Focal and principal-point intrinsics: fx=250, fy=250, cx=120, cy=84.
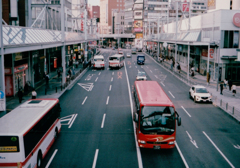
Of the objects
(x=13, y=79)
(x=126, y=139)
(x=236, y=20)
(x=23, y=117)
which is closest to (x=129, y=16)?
(x=236, y=20)

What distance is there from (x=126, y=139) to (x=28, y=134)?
22.1 ft

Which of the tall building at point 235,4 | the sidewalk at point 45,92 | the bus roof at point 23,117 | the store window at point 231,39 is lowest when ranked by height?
the sidewalk at point 45,92

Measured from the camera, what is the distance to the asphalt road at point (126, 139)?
1228 centimetres

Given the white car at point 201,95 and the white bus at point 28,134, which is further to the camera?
the white car at point 201,95

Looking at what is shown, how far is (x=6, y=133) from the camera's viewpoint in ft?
30.4

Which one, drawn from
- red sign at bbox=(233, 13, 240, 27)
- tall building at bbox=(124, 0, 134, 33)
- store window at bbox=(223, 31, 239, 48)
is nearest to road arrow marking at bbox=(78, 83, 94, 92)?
store window at bbox=(223, 31, 239, 48)

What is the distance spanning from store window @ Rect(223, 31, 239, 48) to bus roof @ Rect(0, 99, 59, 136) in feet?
99.7

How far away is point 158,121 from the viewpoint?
12594 mm

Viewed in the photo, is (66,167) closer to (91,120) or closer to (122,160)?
(122,160)

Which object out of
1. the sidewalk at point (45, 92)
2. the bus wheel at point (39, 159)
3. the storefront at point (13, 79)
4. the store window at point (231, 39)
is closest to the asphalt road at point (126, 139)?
the bus wheel at point (39, 159)

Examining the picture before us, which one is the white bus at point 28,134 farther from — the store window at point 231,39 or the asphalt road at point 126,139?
the store window at point 231,39

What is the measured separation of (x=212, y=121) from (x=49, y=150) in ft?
40.0

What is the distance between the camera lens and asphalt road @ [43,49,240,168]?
12281 millimetres

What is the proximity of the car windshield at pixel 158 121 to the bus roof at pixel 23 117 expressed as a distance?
507 centimetres
